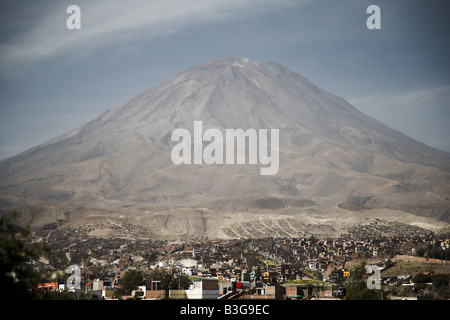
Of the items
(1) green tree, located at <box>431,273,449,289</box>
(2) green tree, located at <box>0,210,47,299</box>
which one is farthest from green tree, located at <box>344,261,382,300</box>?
(2) green tree, located at <box>0,210,47,299</box>

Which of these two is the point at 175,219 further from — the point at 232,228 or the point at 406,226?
the point at 406,226

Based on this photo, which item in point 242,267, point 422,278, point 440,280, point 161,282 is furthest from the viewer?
point 242,267

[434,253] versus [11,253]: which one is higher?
[11,253]

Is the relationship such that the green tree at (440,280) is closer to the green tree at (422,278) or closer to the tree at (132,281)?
the green tree at (422,278)

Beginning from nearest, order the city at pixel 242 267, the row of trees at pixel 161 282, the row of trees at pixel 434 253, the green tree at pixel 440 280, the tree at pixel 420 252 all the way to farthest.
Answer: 1. the city at pixel 242 267
2. the row of trees at pixel 161 282
3. the green tree at pixel 440 280
4. the row of trees at pixel 434 253
5. the tree at pixel 420 252

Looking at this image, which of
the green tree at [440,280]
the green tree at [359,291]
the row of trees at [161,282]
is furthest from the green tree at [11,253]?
the green tree at [440,280]

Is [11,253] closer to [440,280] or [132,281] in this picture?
[132,281]

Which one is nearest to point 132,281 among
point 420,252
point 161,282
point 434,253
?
point 161,282

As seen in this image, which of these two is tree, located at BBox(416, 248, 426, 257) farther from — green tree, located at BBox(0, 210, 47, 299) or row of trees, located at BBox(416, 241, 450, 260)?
green tree, located at BBox(0, 210, 47, 299)

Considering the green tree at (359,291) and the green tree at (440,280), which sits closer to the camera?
the green tree at (359,291)

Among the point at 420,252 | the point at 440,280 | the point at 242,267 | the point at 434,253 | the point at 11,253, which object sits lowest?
the point at 440,280
